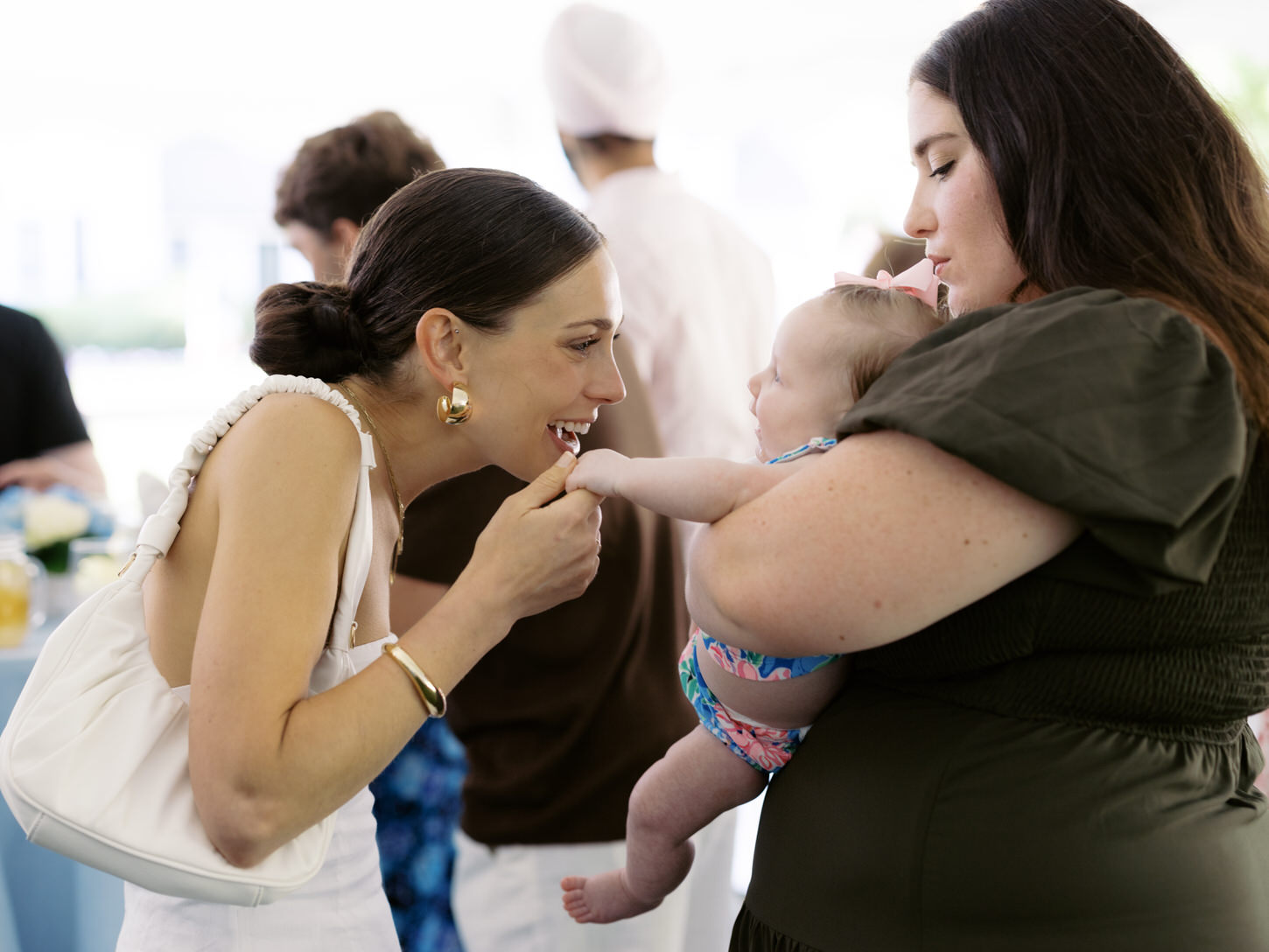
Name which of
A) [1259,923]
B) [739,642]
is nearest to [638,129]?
[739,642]

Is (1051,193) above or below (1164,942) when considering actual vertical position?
above

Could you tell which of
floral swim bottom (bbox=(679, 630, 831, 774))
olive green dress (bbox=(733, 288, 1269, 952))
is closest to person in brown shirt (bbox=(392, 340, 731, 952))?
floral swim bottom (bbox=(679, 630, 831, 774))

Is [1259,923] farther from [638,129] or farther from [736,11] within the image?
[736,11]

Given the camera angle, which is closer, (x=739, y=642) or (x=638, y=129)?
(x=739, y=642)

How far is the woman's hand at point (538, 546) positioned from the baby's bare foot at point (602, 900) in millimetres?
461

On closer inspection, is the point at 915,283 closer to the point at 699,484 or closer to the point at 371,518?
the point at 699,484

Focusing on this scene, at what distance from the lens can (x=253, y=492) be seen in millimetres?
1140

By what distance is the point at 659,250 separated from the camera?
113 inches

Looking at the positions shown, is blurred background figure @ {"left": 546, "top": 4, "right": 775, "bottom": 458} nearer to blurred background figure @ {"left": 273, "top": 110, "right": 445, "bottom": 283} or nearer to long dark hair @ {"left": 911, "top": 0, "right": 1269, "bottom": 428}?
blurred background figure @ {"left": 273, "top": 110, "right": 445, "bottom": 283}

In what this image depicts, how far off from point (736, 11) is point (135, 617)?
4702mm

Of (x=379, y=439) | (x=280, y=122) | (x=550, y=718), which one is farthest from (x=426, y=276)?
(x=280, y=122)

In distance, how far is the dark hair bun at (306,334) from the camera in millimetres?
1450

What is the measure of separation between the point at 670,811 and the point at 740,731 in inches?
7.9

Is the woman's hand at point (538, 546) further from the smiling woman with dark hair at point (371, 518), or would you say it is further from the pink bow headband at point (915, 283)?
the pink bow headband at point (915, 283)
